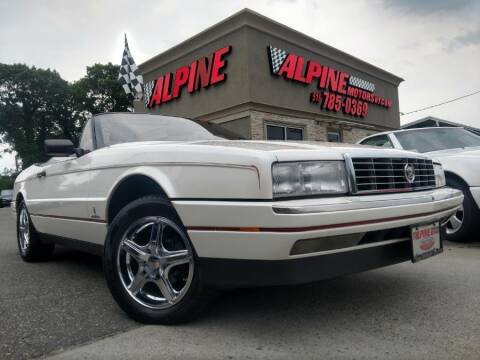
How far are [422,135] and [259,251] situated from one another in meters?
4.32

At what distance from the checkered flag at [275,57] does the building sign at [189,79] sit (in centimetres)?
117

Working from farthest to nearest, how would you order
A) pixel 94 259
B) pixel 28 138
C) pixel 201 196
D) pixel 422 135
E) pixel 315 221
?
pixel 28 138, pixel 422 135, pixel 94 259, pixel 201 196, pixel 315 221

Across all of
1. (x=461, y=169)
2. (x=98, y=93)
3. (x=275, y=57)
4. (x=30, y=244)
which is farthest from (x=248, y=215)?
(x=98, y=93)

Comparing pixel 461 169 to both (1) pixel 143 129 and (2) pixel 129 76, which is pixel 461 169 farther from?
(2) pixel 129 76

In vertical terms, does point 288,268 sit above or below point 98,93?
below

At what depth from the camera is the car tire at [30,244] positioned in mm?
4262

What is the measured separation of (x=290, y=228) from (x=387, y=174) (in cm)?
82

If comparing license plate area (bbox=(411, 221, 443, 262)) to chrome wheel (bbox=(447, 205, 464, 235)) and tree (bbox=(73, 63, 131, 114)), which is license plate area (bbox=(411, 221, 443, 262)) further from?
tree (bbox=(73, 63, 131, 114))

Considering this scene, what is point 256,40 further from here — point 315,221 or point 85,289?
point 315,221

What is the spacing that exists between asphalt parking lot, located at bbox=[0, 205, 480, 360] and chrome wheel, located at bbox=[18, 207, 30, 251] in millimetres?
1182

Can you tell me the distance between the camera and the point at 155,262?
7.70ft

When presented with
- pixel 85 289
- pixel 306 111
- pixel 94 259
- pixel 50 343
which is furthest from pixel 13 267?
pixel 306 111

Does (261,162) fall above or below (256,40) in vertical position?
below

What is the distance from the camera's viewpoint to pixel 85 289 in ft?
10.2
